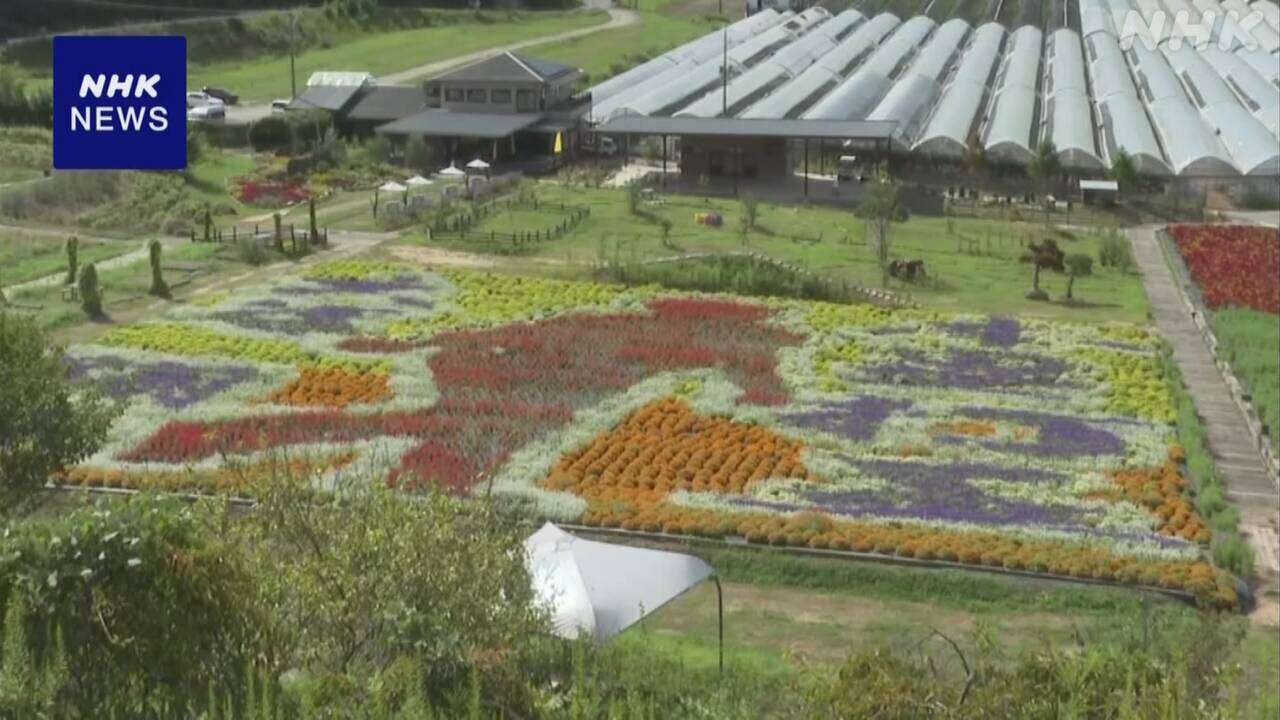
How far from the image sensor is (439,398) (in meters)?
29.9

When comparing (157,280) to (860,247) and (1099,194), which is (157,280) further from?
(1099,194)

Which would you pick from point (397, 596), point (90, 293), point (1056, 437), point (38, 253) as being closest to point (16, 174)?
point (38, 253)

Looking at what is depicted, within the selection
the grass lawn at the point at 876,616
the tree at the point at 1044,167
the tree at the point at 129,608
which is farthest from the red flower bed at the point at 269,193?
the tree at the point at 129,608

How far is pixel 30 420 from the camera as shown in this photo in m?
18.6

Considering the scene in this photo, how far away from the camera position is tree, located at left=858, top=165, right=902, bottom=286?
4221 centimetres

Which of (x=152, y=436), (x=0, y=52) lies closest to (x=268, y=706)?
(x=152, y=436)

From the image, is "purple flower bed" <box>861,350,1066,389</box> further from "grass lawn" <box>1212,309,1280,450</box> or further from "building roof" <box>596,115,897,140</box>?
"building roof" <box>596,115,897,140</box>

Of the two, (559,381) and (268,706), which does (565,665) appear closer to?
(268,706)

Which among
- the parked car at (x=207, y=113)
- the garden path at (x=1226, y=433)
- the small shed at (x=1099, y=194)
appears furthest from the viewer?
the parked car at (x=207, y=113)

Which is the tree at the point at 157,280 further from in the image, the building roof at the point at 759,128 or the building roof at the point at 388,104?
the building roof at the point at 388,104

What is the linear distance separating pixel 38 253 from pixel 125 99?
29.2 metres

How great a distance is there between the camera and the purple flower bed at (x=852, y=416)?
28.5 metres

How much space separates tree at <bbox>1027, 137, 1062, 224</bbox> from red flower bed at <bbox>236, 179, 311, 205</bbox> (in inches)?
972

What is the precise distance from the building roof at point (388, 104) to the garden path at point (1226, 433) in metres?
31.8
